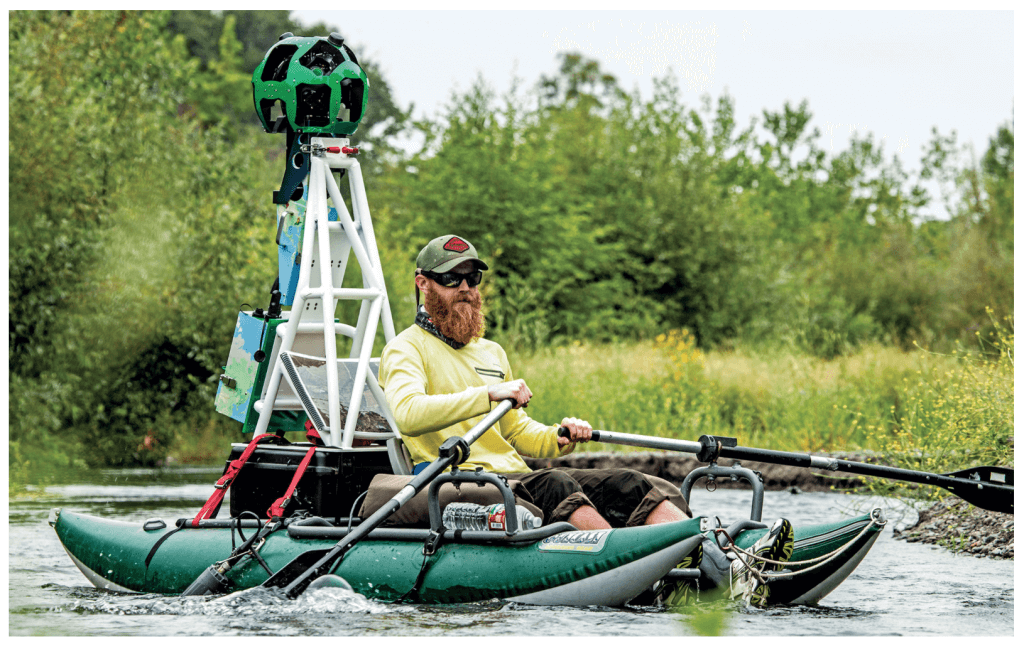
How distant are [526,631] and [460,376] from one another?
1.25 m

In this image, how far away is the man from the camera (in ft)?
16.1

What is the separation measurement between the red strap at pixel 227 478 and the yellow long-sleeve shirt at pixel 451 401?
2.67 ft

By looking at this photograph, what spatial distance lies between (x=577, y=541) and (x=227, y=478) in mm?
1805

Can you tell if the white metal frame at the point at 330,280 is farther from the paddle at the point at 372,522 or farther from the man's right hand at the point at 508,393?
the man's right hand at the point at 508,393

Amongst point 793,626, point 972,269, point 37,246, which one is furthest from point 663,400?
point 972,269

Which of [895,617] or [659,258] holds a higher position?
[659,258]

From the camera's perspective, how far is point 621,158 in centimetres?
2256

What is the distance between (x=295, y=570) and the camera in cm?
504

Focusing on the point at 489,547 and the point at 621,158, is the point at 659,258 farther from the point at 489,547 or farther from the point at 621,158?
the point at 489,547

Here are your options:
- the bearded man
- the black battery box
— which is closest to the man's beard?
the bearded man

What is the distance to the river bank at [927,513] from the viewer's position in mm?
7230

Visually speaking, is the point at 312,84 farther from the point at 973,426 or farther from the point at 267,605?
the point at 973,426

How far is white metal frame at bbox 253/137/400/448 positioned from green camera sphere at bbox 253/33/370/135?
0.13 metres

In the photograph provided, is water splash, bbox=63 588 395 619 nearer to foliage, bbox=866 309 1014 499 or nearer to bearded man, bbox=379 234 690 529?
bearded man, bbox=379 234 690 529
